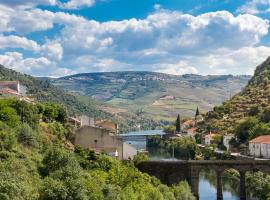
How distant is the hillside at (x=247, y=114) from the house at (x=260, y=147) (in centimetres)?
706

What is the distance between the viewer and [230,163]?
75.9m

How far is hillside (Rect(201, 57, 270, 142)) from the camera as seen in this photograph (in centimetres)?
11606

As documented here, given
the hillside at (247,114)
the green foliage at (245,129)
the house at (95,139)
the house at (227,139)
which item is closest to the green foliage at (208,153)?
the house at (227,139)

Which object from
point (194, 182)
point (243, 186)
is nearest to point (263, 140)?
point (243, 186)

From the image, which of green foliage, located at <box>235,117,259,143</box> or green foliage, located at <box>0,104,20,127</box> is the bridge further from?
green foliage, located at <box>235,117,259,143</box>

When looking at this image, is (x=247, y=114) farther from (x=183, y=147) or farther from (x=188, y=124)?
(x=188, y=124)

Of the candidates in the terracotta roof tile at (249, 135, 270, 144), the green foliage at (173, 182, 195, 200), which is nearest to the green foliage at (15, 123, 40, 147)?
the green foliage at (173, 182, 195, 200)

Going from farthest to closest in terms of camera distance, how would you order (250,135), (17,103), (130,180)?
(250,135)
(17,103)
(130,180)

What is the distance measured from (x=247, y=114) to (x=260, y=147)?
45.5 metres

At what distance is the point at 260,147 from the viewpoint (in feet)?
322

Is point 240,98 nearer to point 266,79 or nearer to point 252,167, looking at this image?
point 266,79

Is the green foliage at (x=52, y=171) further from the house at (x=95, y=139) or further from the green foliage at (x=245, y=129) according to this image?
the green foliage at (x=245, y=129)

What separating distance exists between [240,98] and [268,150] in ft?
234

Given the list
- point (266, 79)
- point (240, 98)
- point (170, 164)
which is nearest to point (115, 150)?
point (170, 164)
